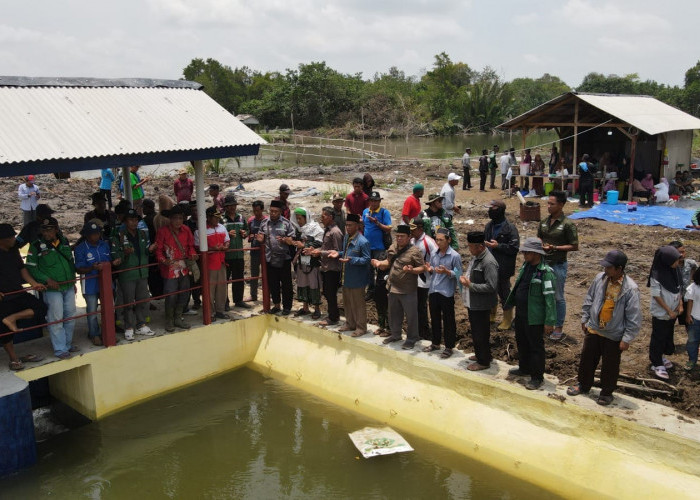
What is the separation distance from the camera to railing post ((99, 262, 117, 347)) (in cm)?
737

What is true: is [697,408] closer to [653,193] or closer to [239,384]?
[239,384]

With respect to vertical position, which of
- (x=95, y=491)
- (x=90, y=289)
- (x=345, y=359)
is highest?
(x=90, y=289)

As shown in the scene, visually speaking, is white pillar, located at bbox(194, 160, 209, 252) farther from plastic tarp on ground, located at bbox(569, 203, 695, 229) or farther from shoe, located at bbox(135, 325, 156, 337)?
plastic tarp on ground, located at bbox(569, 203, 695, 229)

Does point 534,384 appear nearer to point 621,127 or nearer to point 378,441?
point 378,441

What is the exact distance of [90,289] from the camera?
7.55 meters

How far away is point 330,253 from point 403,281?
120 centimetres

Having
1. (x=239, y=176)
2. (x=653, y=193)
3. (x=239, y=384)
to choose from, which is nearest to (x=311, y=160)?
(x=239, y=176)

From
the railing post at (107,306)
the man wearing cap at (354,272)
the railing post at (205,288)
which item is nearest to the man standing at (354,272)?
the man wearing cap at (354,272)

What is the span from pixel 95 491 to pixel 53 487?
467 mm

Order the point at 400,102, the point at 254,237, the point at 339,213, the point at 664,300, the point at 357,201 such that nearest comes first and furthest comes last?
the point at 664,300
the point at 254,237
the point at 339,213
the point at 357,201
the point at 400,102

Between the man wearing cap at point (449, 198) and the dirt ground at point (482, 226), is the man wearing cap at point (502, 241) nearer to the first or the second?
the dirt ground at point (482, 226)

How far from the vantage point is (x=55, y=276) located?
7.10m

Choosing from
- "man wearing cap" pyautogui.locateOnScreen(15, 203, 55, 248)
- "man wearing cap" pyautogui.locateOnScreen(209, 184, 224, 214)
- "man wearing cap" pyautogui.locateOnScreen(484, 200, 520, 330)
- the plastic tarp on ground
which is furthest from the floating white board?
the plastic tarp on ground

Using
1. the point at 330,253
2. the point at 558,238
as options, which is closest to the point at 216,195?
the point at 330,253
